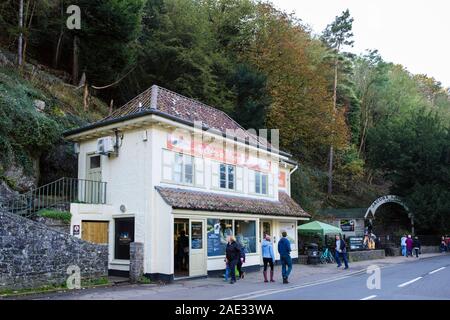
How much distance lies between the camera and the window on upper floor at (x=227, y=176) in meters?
21.5

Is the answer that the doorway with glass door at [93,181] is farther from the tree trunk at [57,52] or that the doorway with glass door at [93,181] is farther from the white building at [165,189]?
the tree trunk at [57,52]

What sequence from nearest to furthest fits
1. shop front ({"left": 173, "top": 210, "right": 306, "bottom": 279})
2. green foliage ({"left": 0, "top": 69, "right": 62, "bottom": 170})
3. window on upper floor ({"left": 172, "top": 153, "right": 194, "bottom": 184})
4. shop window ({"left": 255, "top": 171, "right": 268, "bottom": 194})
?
shop front ({"left": 173, "top": 210, "right": 306, "bottom": 279}), window on upper floor ({"left": 172, "top": 153, "right": 194, "bottom": 184}), green foliage ({"left": 0, "top": 69, "right": 62, "bottom": 170}), shop window ({"left": 255, "top": 171, "right": 268, "bottom": 194})

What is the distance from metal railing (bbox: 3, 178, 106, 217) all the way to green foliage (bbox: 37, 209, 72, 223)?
1.24 ft

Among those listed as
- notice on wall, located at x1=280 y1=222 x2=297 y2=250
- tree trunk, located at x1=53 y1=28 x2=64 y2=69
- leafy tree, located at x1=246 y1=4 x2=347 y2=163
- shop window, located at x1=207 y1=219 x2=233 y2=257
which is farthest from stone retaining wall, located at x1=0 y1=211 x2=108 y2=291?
leafy tree, located at x1=246 y1=4 x2=347 y2=163

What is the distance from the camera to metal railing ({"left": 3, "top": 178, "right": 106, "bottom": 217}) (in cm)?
1686

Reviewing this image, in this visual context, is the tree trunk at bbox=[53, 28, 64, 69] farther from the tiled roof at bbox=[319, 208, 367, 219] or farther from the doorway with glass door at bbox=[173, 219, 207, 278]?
the tiled roof at bbox=[319, 208, 367, 219]

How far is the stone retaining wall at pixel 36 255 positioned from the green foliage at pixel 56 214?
1.75 m

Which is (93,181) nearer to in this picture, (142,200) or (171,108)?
(142,200)

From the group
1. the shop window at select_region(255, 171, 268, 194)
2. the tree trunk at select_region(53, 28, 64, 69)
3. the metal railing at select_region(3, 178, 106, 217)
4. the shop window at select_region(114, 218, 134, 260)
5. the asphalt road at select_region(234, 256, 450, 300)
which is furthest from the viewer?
the tree trunk at select_region(53, 28, 64, 69)

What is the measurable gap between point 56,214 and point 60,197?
3.12 m

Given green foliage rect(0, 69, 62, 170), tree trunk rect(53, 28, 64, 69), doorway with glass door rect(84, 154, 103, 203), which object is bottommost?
doorway with glass door rect(84, 154, 103, 203)

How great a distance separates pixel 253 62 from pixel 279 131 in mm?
6207

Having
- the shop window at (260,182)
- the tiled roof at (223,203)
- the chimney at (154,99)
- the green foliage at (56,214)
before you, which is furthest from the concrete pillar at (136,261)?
the shop window at (260,182)
